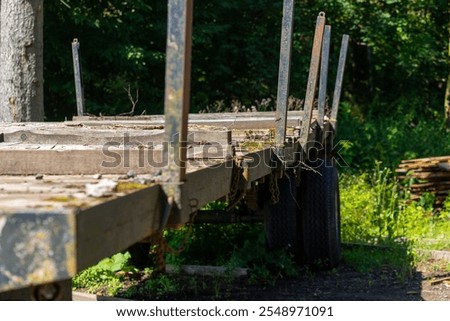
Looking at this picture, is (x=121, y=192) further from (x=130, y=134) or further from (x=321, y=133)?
(x=321, y=133)

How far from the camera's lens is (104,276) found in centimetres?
726

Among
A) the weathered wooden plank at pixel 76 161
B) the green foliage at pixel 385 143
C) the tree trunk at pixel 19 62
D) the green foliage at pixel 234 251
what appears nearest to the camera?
the weathered wooden plank at pixel 76 161

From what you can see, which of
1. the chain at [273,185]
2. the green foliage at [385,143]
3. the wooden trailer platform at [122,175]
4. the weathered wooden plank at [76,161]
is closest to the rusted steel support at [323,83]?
the wooden trailer platform at [122,175]

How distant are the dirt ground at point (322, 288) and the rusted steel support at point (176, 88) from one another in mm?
4030

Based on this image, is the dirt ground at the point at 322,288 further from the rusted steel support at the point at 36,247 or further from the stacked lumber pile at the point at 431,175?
the rusted steel support at the point at 36,247

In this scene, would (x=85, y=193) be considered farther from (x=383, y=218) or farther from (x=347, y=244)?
(x=383, y=218)

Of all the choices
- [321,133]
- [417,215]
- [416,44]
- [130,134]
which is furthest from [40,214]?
[416,44]

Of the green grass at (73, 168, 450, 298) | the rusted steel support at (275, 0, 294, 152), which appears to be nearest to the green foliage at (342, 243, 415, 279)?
the green grass at (73, 168, 450, 298)

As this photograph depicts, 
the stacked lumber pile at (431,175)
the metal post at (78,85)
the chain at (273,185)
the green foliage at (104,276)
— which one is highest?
the metal post at (78,85)

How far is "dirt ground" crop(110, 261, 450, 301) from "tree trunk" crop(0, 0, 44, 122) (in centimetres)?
276

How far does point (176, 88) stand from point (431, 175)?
28.6ft

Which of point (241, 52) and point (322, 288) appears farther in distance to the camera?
point (241, 52)

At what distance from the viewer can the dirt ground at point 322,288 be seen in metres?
6.68

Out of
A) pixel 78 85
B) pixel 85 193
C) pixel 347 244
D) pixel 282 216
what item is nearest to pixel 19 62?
pixel 78 85
